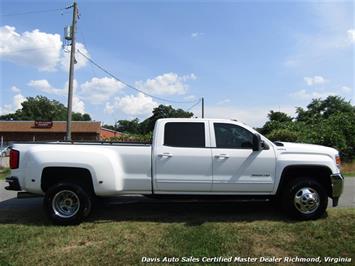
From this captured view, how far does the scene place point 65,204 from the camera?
24.1 feet

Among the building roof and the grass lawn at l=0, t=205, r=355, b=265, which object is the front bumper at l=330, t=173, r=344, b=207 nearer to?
the grass lawn at l=0, t=205, r=355, b=265

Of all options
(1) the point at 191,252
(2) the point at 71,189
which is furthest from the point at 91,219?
(1) the point at 191,252

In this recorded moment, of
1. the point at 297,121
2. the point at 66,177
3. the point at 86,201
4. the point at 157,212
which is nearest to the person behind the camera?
the point at 86,201

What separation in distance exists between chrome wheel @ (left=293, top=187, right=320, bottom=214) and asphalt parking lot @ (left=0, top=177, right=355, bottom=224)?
1.57 feet

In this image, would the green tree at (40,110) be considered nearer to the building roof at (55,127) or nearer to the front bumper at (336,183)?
the building roof at (55,127)

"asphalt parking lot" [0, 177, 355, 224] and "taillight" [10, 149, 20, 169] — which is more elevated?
"taillight" [10, 149, 20, 169]

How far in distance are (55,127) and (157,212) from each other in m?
52.0

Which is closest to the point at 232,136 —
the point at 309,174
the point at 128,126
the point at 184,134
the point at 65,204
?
the point at 184,134

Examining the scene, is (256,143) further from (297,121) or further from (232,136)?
(297,121)

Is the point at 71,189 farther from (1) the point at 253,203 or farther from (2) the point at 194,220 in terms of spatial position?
(1) the point at 253,203

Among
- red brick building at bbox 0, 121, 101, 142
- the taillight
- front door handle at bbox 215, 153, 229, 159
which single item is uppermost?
red brick building at bbox 0, 121, 101, 142

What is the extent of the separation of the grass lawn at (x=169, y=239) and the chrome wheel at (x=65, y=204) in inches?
11.6

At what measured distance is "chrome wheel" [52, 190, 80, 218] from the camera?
728 cm

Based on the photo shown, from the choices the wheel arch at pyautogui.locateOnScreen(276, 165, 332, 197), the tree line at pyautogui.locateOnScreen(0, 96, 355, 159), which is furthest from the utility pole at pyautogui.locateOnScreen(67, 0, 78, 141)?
the wheel arch at pyautogui.locateOnScreen(276, 165, 332, 197)
